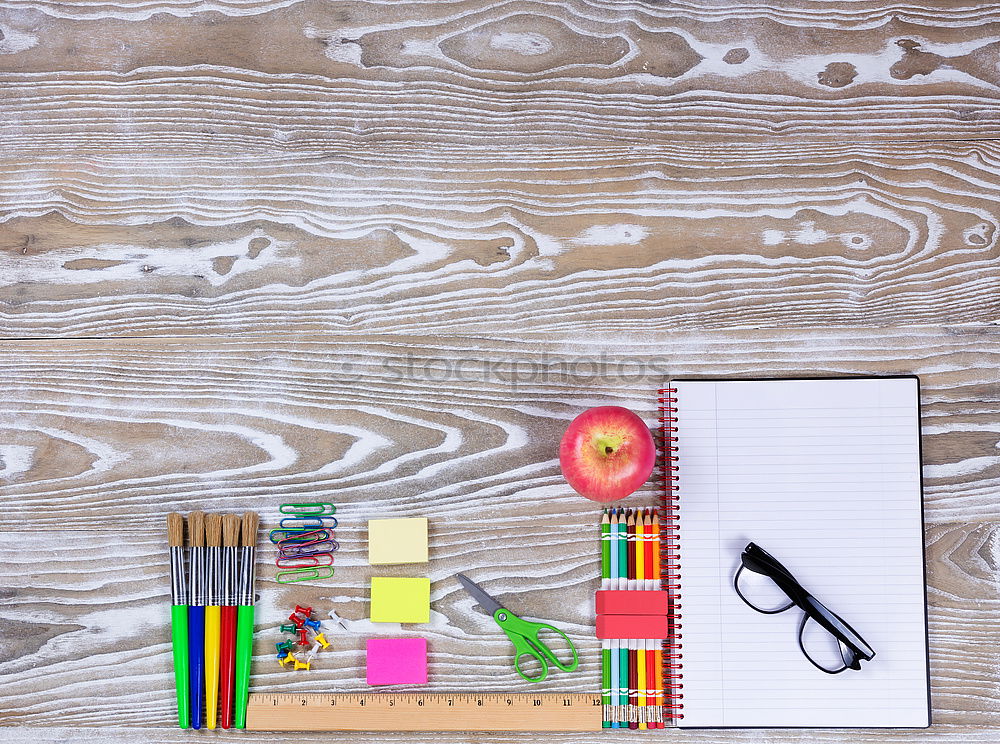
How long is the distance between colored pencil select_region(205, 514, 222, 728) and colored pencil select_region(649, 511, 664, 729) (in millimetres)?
613

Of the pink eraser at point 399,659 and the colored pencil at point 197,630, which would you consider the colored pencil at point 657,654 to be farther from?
the colored pencil at point 197,630

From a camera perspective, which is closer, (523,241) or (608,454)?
(608,454)

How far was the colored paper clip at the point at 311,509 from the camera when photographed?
0.98 meters

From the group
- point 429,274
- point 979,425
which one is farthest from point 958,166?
point 429,274

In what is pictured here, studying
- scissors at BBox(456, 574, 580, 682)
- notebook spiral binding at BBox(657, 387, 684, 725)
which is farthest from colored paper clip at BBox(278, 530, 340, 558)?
notebook spiral binding at BBox(657, 387, 684, 725)

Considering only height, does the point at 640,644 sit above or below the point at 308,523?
below

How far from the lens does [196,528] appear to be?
966 millimetres

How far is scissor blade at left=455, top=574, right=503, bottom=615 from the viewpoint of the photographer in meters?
0.97

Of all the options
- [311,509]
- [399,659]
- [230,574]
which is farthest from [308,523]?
[399,659]

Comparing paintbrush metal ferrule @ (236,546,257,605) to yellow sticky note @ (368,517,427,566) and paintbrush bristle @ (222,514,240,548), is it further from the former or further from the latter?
yellow sticky note @ (368,517,427,566)

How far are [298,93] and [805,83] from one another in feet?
2.47

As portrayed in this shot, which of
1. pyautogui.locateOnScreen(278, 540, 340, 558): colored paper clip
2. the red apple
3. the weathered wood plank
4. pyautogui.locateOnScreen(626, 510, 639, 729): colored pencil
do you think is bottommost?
pyautogui.locateOnScreen(626, 510, 639, 729): colored pencil

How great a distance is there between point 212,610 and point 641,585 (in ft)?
1.98

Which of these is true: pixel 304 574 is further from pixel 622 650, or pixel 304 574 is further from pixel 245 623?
pixel 622 650
